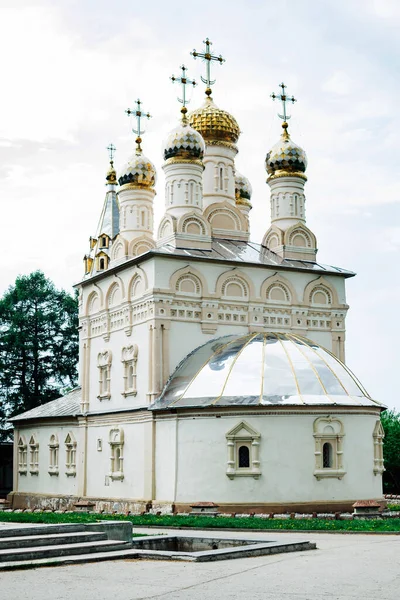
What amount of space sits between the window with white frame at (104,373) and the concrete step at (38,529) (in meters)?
12.4

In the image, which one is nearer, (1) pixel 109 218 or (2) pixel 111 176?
(1) pixel 109 218

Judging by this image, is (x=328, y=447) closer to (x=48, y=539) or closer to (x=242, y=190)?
(x=48, y=539)

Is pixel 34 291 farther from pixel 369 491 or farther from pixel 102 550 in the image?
pixel 102 550

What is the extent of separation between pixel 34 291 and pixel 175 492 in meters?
20.5

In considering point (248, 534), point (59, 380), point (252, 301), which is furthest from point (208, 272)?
point (59, 380)

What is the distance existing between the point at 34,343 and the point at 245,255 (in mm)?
16557

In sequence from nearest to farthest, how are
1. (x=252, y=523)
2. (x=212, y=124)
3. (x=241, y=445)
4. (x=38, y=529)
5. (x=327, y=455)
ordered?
(x=38, y=529) → (x=252, y=523) → (x=241, y=445) → (x=327, y=455) → (x=212, y=124)

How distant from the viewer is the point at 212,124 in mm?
27359

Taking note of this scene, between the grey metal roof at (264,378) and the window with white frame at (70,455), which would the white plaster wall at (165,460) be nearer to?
the grey metal roof at (264,378)

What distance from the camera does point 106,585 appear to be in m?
8.84

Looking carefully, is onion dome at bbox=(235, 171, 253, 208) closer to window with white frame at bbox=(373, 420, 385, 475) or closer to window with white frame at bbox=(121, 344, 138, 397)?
window with white frame at bbox=(121, 344, 138, 397)

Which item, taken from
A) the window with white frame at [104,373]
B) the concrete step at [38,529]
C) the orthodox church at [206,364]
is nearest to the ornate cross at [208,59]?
the orthodox church at [206,364]

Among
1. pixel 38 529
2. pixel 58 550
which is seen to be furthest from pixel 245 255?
pixel 58 550

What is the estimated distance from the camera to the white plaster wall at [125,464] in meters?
22.1
